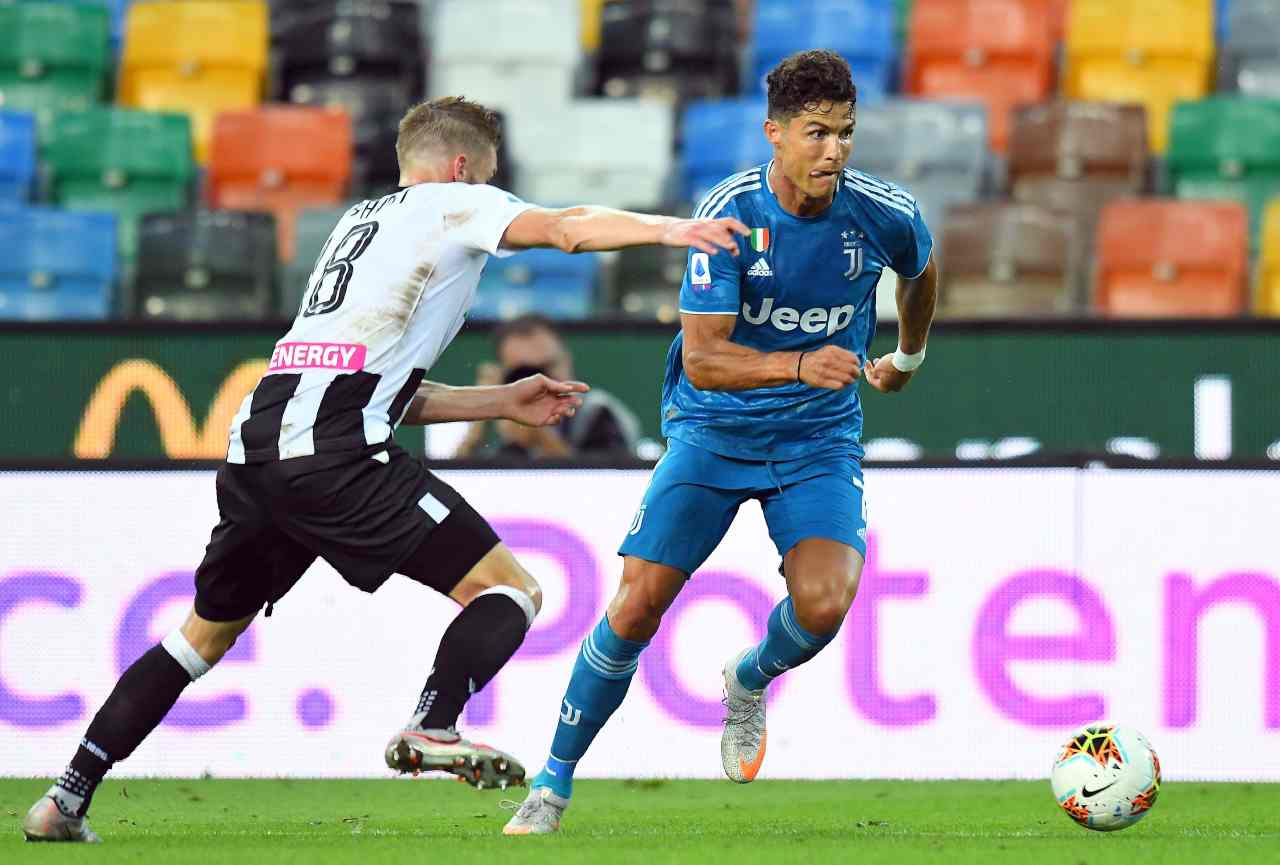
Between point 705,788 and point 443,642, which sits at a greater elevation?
point 443,642

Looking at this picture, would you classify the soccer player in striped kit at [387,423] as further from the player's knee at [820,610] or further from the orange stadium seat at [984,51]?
the orange stadium seat at [984,51]

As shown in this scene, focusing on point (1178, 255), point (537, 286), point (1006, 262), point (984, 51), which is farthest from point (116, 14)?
point (1178, 255)

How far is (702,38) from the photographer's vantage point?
44.7 feet

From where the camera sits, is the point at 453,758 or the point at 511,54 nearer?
the point at 453,758

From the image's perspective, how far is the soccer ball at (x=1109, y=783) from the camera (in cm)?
601

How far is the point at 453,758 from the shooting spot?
502cm

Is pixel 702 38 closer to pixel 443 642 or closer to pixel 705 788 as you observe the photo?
pixel 705 788

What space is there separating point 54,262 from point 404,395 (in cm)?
634

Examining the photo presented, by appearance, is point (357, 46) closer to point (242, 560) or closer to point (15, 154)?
point (15, 154)

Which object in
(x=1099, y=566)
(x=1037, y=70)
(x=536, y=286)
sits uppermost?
(x=1037, y=70)

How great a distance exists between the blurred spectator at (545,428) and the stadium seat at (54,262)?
2808 mm

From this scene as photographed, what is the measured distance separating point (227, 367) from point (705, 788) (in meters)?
3.22

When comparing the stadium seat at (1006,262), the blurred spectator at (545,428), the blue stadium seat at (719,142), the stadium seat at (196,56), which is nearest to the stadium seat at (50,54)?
the stadium seat at (196,56)

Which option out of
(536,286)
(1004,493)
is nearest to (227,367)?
(536,286)
